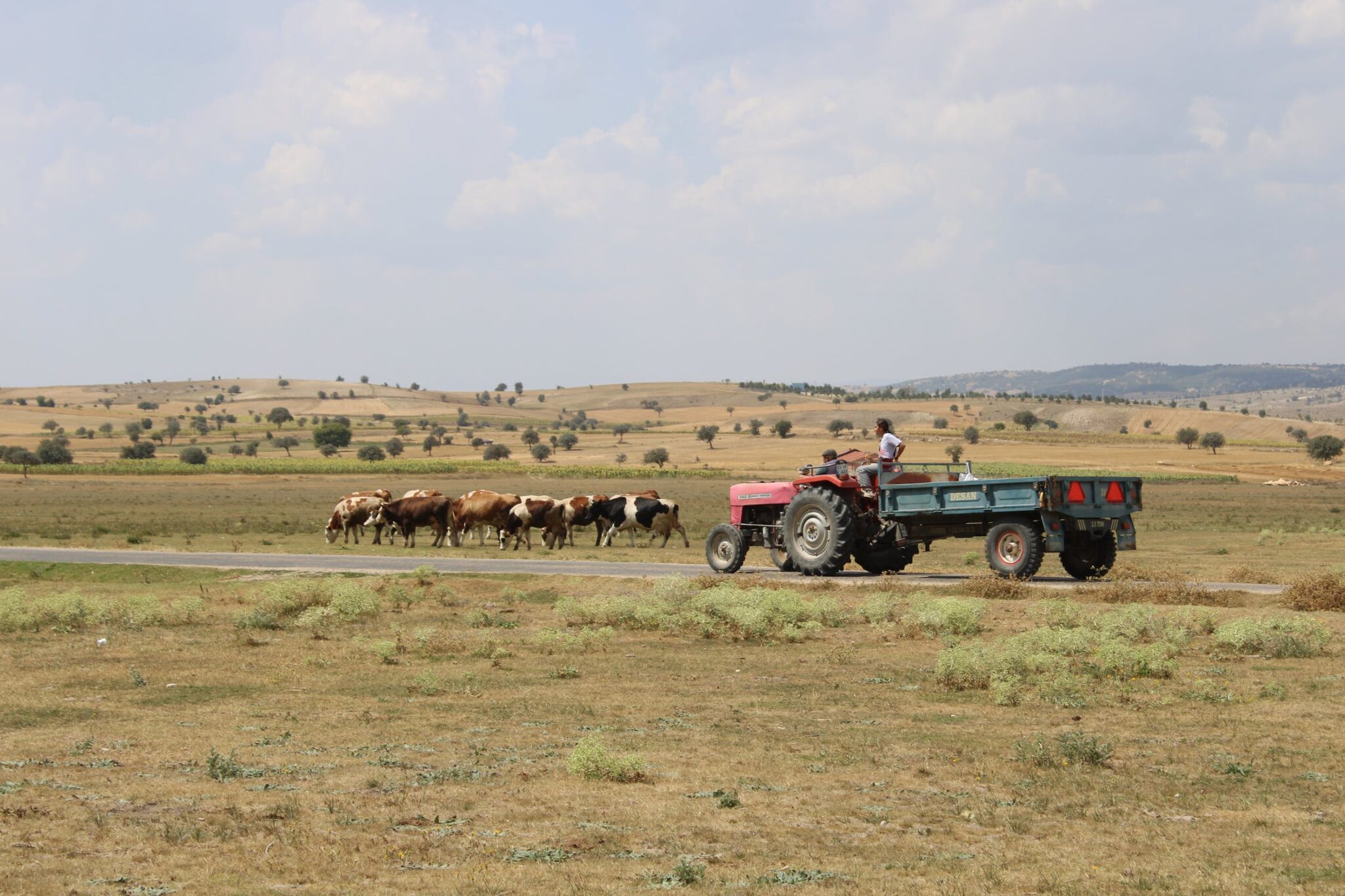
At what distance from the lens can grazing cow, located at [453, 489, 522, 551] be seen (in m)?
38.3

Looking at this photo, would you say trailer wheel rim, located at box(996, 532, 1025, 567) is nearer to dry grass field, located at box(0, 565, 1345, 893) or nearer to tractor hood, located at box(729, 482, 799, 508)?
dry grass field, located at box(0, 565, 1345, 893)

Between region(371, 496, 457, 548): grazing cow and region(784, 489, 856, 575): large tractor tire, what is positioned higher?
region(784, 489, 856, 575): large tractor tire

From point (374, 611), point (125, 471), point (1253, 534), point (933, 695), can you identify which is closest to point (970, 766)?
point (933, 695)

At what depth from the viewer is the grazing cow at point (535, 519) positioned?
124 ft

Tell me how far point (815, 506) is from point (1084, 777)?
553 inches

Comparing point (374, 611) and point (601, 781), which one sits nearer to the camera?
point (601, 781)

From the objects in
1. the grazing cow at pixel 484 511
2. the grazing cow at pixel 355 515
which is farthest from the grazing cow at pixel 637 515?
the grazing cow at pixel 355 515

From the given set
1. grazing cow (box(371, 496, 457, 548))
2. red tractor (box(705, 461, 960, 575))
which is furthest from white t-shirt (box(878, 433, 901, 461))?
grazing cow (box(371, 496, 457, 548))

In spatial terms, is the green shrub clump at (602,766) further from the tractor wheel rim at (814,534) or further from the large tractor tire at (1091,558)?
the large tractor tire at (1091,558)

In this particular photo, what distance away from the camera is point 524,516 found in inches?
1489

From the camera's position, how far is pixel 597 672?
14617 millimetres

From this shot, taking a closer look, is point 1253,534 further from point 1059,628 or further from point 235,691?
point 235,691

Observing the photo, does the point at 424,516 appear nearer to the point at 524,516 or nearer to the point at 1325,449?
the point at 524,516

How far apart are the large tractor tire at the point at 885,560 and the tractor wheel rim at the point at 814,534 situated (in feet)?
3.59
